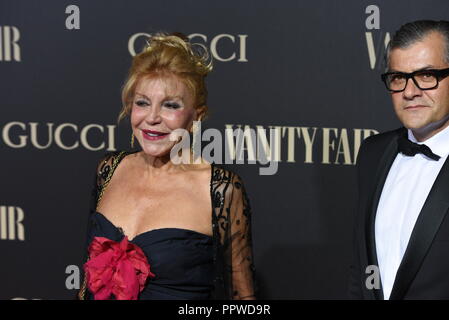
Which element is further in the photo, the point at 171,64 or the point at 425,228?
the point at 171,64

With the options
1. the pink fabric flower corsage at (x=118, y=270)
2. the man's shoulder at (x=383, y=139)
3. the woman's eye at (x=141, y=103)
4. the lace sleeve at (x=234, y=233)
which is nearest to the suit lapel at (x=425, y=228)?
the man's shoulder at (x=383, y=139)

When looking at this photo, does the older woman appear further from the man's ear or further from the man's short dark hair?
the man's short dark hair

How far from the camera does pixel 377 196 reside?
75.9 inches

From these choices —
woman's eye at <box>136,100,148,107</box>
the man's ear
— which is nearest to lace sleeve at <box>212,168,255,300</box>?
the man's ear

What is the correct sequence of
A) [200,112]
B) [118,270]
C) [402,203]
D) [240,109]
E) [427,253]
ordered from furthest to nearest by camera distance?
[240,109], [200,112], [118,270], [402,203], [427,253]

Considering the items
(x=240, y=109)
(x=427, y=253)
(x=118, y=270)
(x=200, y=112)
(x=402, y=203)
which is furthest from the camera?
(x=240, y=109)

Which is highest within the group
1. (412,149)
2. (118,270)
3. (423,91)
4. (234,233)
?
(423,91)

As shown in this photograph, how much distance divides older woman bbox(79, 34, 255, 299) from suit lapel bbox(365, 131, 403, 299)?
16.2 inches

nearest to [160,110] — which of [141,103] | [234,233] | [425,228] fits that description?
[141,103]

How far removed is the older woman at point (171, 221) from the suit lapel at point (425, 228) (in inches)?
22.0

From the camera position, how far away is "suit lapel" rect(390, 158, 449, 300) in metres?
1.70

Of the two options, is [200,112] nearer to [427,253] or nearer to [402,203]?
[402,203]

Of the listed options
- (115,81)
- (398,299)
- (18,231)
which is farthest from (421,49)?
(18,231)

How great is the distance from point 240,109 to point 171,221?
902 millimetres
